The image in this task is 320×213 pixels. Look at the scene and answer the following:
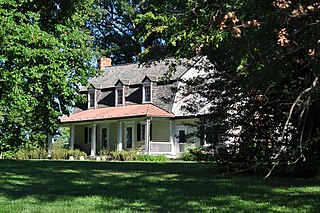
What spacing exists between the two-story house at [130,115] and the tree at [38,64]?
10.1 metres

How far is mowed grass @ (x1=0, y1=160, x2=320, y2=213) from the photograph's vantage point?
8008mm

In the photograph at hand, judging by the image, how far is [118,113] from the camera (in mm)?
36281

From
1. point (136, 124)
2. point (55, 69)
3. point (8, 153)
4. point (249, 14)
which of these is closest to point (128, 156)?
point (136, 124)

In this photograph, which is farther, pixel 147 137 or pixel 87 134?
pixel 87 134

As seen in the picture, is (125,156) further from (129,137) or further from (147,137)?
(129,137)

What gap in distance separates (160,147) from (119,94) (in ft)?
20.7

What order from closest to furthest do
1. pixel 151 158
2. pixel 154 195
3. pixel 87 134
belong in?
pixel 154 195, pixel 151 158, pixel 87 134

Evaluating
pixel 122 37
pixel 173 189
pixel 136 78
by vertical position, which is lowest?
pixel 173 189

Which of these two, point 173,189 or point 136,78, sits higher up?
point 136,78

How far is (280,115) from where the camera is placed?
13094 mm

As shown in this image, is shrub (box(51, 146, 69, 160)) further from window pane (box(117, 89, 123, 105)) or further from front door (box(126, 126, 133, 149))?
window pane (box(117, 89, 123, 105))

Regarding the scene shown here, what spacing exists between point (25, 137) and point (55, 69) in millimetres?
5241

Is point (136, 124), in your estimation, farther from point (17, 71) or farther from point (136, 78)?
point (17, 71)

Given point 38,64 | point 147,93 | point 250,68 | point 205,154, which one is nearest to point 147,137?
point 147,93
